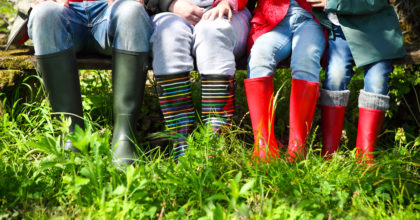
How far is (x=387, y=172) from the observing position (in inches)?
69.5

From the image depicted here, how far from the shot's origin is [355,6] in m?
2.03

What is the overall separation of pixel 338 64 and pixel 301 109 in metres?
0.31

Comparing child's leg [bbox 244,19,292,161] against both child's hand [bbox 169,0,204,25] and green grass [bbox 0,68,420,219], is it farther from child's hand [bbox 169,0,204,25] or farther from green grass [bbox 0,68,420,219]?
child's hand [bbox 169,0,204,25]

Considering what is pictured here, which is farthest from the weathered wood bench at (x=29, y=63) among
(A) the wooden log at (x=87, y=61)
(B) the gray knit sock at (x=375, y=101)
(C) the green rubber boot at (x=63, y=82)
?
(B) the gray knit sock at (x=375, y=101)

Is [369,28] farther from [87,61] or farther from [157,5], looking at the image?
[87,61]

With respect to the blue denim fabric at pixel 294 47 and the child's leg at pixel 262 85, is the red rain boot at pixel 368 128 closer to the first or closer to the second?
the blue denim fabric at pixel 294 47

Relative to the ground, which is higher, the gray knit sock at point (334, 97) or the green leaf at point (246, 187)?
the gray knit sock at point (334, 97)

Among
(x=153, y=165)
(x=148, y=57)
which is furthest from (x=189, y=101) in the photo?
(x=153, y=165)

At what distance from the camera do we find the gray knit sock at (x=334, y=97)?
6.79ft

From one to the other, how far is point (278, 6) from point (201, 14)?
1.41 feet

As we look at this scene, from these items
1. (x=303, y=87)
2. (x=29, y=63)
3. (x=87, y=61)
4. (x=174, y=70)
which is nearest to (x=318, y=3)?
(x=303, y=87)

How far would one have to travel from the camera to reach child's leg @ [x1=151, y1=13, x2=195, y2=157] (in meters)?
1.98

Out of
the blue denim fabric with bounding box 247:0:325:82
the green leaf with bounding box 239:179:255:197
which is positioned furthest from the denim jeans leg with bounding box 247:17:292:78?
the green leaf with bounding box 239:179:255:197

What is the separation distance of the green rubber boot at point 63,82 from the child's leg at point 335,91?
1.25 m
